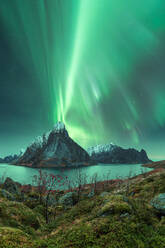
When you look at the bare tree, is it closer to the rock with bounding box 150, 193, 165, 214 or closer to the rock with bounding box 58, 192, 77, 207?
the rock with bounding box 58, 192, 77, 207

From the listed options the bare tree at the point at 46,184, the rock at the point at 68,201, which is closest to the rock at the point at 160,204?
the bare tree at the point at 46,184

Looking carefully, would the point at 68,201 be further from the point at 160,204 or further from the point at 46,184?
the point at 160,204

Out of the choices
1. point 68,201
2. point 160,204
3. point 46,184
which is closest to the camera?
point 160,204

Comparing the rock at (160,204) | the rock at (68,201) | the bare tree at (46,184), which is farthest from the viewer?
the rock at (68,201)

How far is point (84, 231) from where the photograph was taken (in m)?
8.50

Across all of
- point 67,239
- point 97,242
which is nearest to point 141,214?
point 97,242

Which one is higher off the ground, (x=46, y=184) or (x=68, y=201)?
(x=46, y=184)

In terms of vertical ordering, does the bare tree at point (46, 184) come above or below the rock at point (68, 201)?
above

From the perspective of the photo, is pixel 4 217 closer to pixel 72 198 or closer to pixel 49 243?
pixel 49 243

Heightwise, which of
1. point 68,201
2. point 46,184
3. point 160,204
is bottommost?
point 68,201

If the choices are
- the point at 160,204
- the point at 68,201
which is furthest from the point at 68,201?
the point at 160,204

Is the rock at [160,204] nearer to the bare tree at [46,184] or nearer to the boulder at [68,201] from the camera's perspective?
the bare tree at [46,184]

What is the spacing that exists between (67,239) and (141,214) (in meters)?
6.95

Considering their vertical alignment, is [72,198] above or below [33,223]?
below
